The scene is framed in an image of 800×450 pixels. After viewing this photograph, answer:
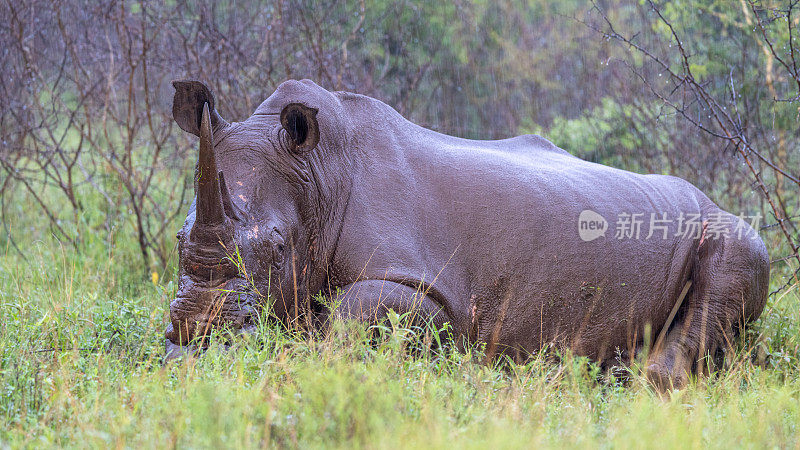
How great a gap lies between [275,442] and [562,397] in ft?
4.83

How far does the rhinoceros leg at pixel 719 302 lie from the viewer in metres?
4.86

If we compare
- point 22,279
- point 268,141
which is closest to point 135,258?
point 22,279

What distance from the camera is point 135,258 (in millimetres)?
6672

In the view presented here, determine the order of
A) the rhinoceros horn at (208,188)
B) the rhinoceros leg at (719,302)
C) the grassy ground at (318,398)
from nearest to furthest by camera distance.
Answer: the grassy ground at (318,398), the rhinoceros horn at (208,188), the rhinoceros leg at (719,302)

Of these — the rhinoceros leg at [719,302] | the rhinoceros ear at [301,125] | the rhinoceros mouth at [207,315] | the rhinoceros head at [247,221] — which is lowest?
the rhinoceros leg at [719,302]

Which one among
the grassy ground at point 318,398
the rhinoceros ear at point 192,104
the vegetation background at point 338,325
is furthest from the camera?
the rhinoceros ear at point 192,104

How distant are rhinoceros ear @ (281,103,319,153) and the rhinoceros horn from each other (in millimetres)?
487

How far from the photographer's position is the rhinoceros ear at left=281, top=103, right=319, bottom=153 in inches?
154

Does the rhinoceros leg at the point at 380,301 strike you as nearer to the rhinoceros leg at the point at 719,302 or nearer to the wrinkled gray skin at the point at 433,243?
the wrinkled gray skin at the point at 433,243

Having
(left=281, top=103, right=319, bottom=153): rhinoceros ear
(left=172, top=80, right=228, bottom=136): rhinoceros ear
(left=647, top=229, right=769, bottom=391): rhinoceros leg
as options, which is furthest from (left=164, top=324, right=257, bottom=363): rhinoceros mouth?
(left=647, top=229, right=769, bottom=391): rhinoceros leg

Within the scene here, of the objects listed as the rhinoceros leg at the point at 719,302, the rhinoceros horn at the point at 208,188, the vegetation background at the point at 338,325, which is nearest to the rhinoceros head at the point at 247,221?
the rhinoceros horn at the point at 208,188

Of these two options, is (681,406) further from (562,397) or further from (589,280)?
(589,280)

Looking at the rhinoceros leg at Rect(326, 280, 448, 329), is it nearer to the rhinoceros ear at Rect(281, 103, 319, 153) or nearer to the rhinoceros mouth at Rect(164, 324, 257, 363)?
the rhinoceros mouth at Rect(164, 324, 257, 363)

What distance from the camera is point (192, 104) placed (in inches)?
163
